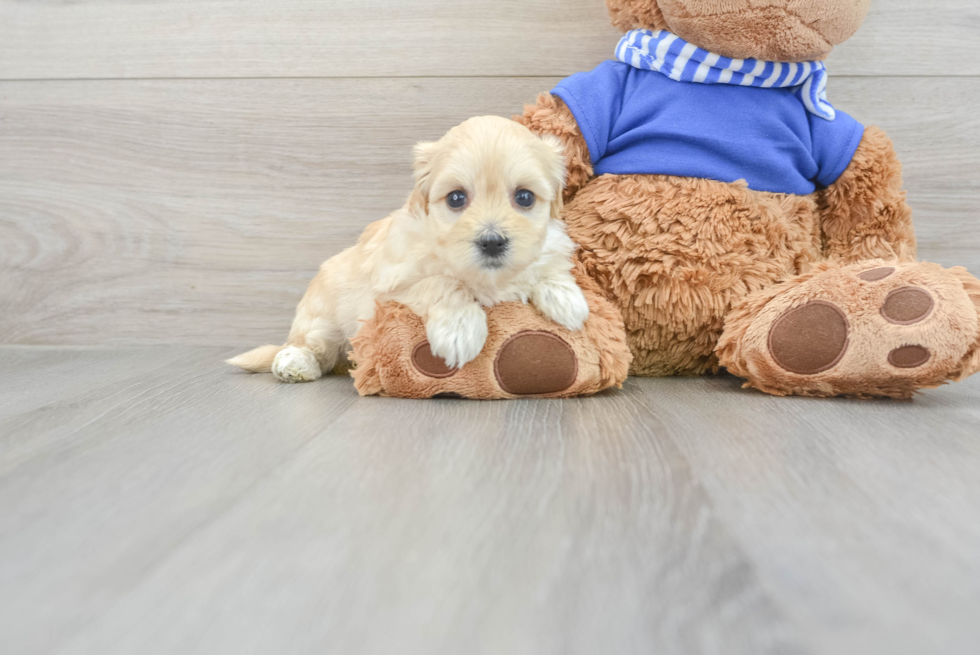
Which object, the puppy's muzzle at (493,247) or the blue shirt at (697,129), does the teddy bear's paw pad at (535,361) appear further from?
the blue shirt at (697,129)

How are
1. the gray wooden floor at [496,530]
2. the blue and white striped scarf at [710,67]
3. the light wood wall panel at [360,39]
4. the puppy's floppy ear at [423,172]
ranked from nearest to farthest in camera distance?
1. the gray wooden floor at [496,530]
2. the puppy's floppy ear at [423,172]
3. the blue and white striped scarf at [710,67]
4. the light wood wall panel at [360,39]

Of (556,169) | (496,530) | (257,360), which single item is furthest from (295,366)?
(496,530)

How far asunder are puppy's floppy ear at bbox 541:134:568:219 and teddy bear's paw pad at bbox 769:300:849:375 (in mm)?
409

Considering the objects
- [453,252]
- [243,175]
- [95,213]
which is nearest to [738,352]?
[453,252]

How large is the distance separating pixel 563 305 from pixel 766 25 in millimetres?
586

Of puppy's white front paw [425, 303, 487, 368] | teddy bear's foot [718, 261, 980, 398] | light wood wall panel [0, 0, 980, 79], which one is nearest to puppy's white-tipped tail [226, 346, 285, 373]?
puppy's white front paw [425, 303, 487, 368]

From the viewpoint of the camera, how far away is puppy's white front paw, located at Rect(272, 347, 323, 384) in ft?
4.26

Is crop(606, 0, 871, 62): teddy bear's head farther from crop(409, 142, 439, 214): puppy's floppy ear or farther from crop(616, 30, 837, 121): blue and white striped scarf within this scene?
crop(409, 142, 439, 214): puppy's floppy ear

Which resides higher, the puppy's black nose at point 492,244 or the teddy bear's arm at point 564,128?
the teddy bear's arm at point 564,128

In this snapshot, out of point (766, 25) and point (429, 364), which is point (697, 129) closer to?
point (766, 25)

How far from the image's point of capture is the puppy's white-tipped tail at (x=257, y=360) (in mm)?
1382

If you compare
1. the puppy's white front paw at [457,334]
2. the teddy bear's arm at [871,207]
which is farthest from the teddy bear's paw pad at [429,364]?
the teddy bear's arm at [871,207]

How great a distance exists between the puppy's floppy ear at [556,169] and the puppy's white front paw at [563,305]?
0.14m

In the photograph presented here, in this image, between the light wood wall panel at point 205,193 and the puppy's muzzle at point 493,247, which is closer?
the puppy's muzzle at point 493,247
